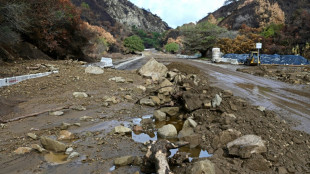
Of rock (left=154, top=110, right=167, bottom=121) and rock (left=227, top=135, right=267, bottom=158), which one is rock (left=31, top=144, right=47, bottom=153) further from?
rock (left=227, top=135, right=267, bottom=158)

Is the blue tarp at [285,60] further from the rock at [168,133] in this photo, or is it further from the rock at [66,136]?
the rock at [66,136]

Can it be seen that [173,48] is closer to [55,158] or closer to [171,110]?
[171,110]

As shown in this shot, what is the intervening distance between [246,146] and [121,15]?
129 m

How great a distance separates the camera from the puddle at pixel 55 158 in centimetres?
421

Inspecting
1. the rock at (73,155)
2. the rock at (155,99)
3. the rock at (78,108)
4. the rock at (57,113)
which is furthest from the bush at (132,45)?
the rock at (73,155)

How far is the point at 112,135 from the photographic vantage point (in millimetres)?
5590

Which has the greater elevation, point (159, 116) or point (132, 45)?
point (132, 45)

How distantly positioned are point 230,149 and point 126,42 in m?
76.0

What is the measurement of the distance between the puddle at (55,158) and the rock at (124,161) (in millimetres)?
922

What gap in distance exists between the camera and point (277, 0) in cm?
5781

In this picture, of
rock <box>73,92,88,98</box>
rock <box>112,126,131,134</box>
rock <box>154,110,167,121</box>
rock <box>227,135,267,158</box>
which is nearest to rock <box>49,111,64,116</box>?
rock <box>73,92,88,98</box>

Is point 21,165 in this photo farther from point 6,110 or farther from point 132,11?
point 132,11

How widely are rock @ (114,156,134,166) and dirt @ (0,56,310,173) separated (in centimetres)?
9

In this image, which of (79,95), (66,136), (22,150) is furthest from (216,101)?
(79,95)
